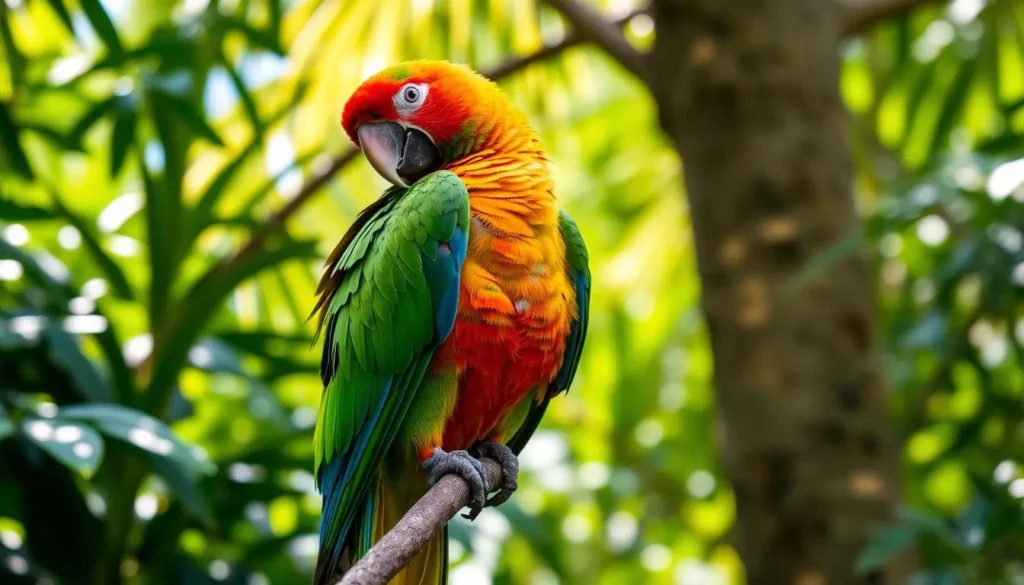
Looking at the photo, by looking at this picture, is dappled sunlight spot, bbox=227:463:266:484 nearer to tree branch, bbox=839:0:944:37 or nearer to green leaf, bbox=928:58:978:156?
tree branch, bbox=839:0:944:37

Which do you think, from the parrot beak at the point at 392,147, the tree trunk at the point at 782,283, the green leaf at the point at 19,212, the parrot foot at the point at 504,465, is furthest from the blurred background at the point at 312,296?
the parrot beak at the point at 392,147

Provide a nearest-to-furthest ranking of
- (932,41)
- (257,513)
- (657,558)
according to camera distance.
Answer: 1. (257,513)
2. (932,41)
3. (657,558)

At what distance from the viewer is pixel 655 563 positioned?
4324mm

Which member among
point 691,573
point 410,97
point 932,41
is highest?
point 932,41

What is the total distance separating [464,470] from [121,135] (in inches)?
62.2

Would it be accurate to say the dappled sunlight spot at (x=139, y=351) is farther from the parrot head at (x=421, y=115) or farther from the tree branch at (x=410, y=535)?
the tree branch at (x=410, y=535)

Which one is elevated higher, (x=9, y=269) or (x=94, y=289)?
(x=9, y=269)

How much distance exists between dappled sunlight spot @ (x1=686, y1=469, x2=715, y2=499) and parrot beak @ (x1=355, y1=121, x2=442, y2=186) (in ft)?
8.22

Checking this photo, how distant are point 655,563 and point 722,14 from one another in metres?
2.23

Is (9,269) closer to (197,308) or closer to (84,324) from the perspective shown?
(84,324)

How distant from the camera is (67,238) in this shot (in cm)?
312

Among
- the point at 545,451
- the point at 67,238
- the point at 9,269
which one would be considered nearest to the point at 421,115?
the point at 9,269

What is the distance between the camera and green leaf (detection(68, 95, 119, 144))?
270 cm

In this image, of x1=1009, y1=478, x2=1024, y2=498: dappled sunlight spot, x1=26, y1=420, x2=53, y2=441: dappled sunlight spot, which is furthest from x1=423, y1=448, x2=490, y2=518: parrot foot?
x1=1009, y1=478, x2=1024, y2=498: dappled sunlight spot
